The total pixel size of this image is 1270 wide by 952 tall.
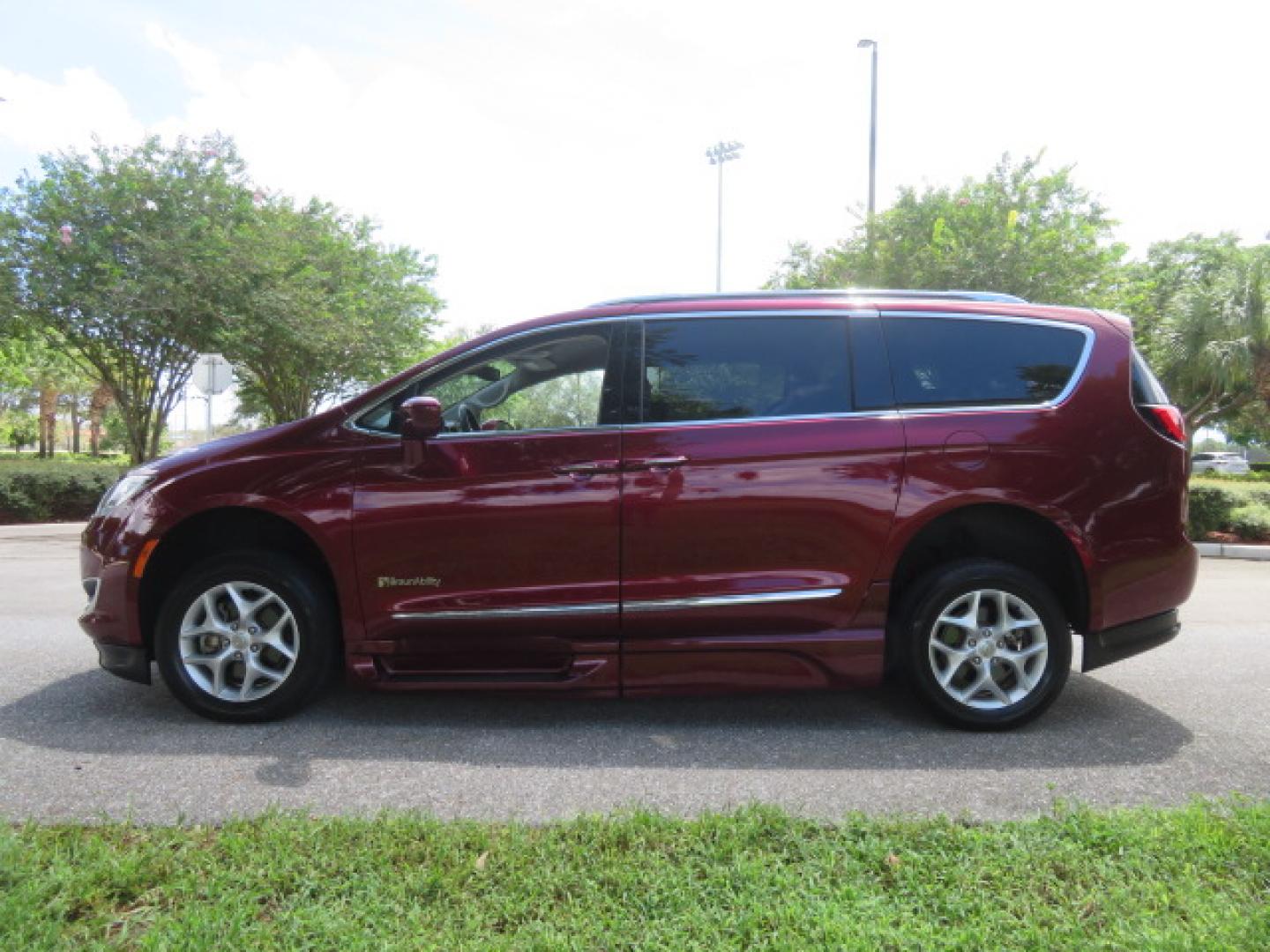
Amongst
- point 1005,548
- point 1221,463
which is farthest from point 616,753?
point 1221,463

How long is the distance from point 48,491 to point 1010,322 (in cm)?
1726

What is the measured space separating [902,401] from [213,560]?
10.2ft

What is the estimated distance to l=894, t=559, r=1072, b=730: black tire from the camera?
146 inches

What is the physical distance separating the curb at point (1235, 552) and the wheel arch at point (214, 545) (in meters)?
11.4

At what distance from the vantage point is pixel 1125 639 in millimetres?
3838

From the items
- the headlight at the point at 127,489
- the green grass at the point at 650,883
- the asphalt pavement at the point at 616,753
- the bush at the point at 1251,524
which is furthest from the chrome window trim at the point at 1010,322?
the bush at the point at 1251,524

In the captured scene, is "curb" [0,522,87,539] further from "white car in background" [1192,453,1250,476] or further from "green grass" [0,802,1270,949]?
"white car in background" [1192,453,1250,476]

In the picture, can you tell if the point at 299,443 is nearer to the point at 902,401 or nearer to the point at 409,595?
the point at 409,595

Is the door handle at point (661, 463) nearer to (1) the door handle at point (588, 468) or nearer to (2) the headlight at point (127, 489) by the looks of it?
(1) the door handle at point (588, 468)

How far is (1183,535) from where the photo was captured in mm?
3939

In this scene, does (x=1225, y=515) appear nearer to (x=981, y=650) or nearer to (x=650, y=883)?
(x=981, y=650)

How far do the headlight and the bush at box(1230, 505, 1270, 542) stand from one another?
44.5 feet

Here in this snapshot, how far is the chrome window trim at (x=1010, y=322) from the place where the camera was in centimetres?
380

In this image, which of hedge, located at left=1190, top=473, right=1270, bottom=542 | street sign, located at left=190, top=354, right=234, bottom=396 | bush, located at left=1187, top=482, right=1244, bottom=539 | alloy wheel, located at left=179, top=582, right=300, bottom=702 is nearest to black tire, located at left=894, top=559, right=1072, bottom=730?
alloy wheel, located at left=179, top=582, right=300, bottom=702
